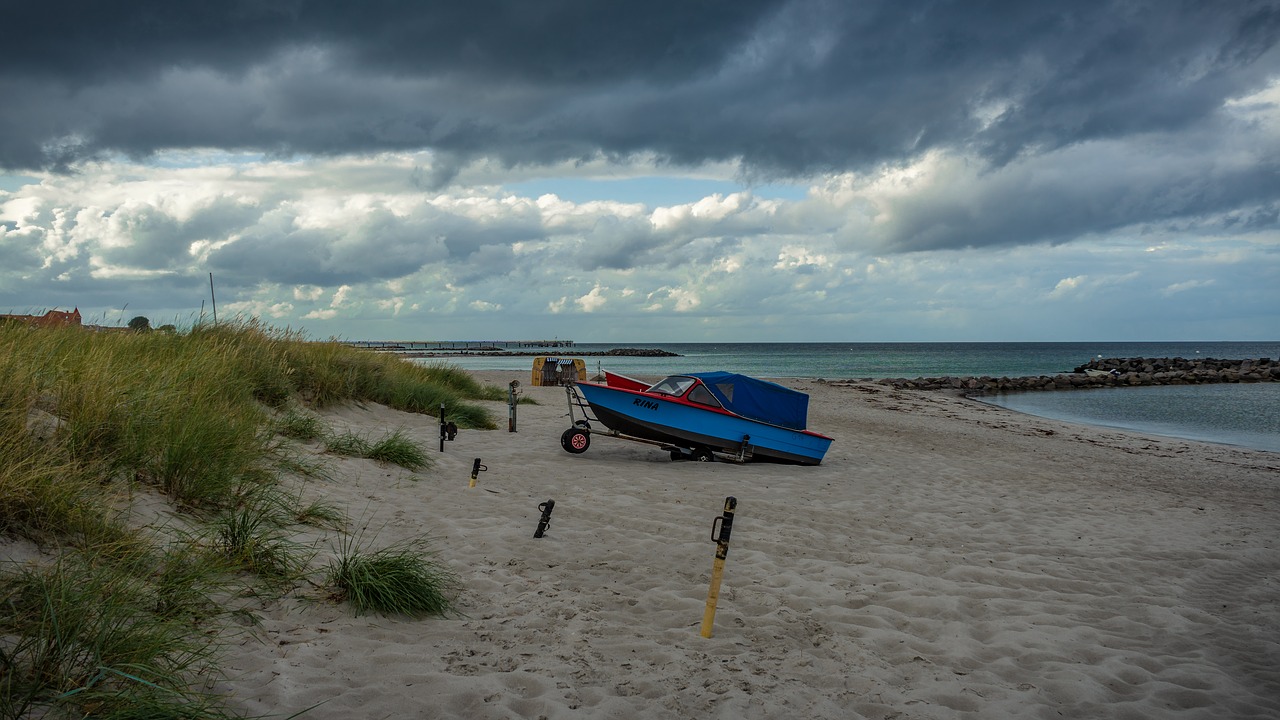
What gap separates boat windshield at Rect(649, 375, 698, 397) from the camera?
12.3 metres

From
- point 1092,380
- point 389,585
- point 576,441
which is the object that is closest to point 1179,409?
point 1092,380

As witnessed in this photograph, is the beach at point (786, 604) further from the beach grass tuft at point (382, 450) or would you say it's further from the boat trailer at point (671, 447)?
the boat trailer at point (671, 447)

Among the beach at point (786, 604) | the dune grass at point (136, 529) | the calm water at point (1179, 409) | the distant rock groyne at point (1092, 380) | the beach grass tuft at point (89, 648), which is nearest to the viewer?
the beach grass tuft at point (89, 648)

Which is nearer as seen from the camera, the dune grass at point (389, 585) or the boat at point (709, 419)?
the dune grass at point (389, 585)

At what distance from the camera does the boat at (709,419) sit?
12062mm

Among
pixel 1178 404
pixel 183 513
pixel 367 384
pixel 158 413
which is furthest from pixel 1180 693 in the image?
pixel 1178 404

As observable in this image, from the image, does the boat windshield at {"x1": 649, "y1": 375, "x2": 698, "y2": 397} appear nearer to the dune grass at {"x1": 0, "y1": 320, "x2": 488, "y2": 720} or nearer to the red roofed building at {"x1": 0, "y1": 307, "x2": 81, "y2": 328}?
the dune grass at {"x1": 0, "y1": 320, "x2": 488, "y2": 720}

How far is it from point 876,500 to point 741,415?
310cm

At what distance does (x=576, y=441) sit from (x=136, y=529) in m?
8.35

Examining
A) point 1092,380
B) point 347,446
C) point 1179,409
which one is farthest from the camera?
point 1092,380

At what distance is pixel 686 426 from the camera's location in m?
12.1

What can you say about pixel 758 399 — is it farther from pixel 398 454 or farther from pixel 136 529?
pixel 136 529

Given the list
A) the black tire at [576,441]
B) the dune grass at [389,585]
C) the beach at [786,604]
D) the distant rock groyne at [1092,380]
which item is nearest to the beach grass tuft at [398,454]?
the beach at [786,604]

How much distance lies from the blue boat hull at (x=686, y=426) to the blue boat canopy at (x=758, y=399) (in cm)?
22
